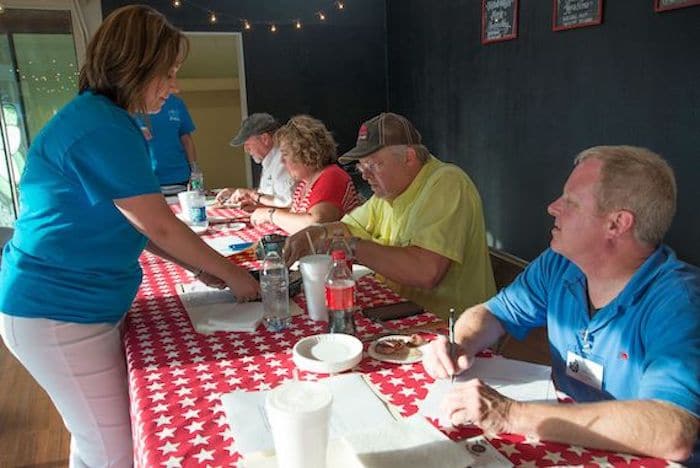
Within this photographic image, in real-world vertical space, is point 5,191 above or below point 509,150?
below

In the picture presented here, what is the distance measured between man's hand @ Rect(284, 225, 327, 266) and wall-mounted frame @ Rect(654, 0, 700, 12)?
2.21m

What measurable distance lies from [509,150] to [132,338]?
3.47 metres

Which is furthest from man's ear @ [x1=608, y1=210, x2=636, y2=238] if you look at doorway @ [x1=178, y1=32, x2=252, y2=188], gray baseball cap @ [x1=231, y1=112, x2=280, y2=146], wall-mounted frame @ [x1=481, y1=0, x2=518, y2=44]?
doorway @ [x1=178, y1=32, x2=252, y2=188]

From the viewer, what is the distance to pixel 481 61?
14.8ft

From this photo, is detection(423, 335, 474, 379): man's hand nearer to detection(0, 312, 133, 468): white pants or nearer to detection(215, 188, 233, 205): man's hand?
detection(0, 312, 133, 468): white pants

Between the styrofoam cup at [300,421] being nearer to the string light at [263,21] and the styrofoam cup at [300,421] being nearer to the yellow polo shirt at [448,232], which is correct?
the yellow polo shirt at [448,232]

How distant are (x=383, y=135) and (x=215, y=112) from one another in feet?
18.5

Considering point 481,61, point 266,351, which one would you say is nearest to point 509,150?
point 481,61

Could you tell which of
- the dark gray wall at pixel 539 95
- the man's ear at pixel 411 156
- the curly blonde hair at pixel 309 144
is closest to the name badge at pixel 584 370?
the man's ear at pixel 411 156

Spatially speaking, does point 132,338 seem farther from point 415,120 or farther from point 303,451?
point 415,120

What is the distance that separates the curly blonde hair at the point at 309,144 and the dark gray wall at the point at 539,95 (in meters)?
1.76

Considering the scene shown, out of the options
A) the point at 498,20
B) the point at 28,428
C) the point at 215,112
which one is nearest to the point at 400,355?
the point at 28,428

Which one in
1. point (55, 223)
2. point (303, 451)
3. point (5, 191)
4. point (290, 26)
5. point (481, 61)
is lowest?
point (5, 191)

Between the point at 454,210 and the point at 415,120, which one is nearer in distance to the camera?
the point at 454,210
